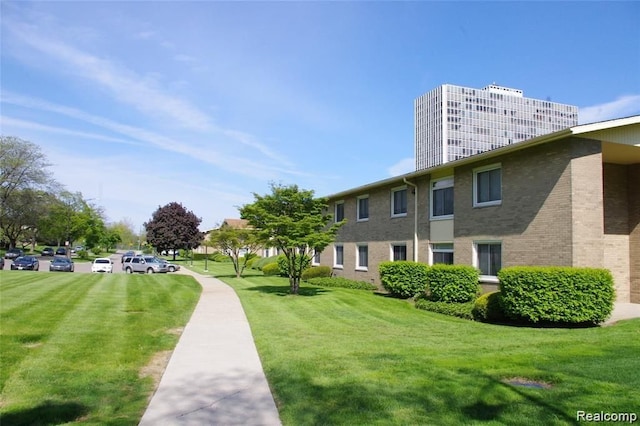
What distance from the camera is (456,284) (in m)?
15.4

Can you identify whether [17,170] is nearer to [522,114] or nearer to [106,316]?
[106,316]

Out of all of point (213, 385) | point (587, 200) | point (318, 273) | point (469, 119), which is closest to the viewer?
point (213, 385)

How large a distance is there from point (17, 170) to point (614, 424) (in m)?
64.5

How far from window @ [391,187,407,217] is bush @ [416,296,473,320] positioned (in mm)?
6299

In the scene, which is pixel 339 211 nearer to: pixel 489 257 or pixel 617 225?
pixel 489 257

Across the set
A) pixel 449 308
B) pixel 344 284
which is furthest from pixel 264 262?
pixel 449 308

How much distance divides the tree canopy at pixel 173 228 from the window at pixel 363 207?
49.5 metres

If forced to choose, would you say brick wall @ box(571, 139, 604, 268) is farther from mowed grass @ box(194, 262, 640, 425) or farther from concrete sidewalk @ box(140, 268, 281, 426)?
concrete sidewalk @ box(140, 268, 281, 426)

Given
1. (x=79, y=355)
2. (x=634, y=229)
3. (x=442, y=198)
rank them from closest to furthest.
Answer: (x=79, y=355) → (x=634, y=229) → (x=442, y=198)

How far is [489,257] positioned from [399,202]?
22.8ft

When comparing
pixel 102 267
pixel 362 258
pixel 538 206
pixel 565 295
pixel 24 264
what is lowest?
pixel 102 267

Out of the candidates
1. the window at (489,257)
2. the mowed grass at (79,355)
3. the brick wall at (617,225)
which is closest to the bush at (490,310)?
the window at (489,257)

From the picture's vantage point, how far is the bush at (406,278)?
59.9ft

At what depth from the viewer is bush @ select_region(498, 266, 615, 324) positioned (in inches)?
451
